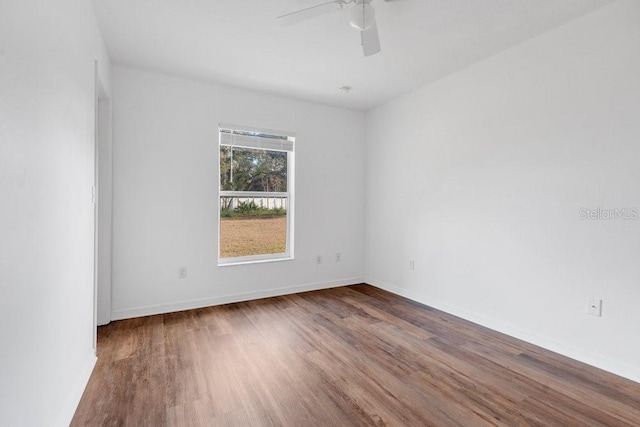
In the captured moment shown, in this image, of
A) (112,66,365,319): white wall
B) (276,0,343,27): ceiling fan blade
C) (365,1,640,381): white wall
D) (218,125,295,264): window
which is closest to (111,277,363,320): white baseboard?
(112,66,365,319): white wall

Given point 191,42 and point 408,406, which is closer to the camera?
point 408,406

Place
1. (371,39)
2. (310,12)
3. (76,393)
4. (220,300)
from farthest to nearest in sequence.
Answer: (220,300), (371,39), (310,12), (76,393)

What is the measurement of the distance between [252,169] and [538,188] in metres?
2.91

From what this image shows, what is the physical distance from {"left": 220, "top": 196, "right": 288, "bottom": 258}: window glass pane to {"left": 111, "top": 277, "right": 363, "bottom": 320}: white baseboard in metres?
0.48

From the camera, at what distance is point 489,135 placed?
9.57 ft

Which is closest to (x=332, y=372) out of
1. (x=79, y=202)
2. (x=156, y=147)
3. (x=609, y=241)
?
(x=79, y=202)

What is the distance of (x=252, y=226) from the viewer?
152 inches

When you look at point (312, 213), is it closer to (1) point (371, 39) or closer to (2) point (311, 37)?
(2) point (311, 37)

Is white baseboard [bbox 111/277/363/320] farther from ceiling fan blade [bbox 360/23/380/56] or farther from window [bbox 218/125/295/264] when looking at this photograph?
ceiling fan blade [bbox 360/23/380/56]

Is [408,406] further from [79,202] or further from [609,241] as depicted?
[79,202]

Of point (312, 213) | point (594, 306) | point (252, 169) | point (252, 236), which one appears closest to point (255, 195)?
point (252, 169)

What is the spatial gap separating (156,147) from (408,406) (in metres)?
3.12

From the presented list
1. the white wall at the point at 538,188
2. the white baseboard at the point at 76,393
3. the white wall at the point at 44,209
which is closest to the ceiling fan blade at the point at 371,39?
the white wall at the point at 538,188

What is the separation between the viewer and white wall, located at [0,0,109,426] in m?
1.01
